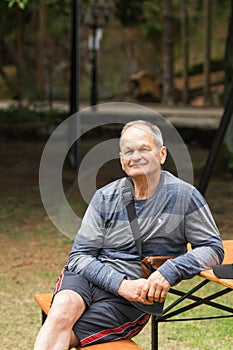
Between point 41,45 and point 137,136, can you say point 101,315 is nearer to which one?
point 137,136

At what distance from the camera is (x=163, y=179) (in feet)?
12.2

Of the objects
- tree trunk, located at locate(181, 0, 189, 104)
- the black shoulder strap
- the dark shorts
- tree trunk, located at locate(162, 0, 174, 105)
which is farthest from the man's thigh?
tree trunk, located at locate(181, 0, 189, 104)

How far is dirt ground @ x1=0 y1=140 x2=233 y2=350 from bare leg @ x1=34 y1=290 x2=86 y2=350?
164 centimetres

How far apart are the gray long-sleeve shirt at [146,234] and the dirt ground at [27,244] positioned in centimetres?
161

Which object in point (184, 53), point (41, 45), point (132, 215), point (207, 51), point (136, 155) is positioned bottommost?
point (184, 53)

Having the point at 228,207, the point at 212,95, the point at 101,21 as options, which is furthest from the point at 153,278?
the point at 212,95

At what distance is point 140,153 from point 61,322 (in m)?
0.81

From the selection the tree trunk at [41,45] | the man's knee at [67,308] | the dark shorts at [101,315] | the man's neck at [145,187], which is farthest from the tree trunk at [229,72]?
the tree trunk at [41,45]

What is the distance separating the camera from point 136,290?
3.51 metres

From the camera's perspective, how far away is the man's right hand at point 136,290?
350cm

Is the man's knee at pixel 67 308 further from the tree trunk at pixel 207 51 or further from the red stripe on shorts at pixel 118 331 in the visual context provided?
the tree trunk at pixel 207 51

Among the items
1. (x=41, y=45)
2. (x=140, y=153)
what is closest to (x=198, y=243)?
(x=140, y=153)

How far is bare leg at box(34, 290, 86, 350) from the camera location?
11.0 ft

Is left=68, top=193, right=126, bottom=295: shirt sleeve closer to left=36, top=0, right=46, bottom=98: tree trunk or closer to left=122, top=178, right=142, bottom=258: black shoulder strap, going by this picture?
left=122, top=178, right=142, bottom=258: black shoulder strap
